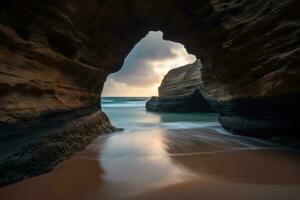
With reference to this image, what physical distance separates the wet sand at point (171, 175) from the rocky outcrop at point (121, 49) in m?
1.08

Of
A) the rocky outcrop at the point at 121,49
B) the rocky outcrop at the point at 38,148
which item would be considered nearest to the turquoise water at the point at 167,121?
the rocky outcrop at the point at 121,49

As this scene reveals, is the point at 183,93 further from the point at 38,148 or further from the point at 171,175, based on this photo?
the point at 38,148

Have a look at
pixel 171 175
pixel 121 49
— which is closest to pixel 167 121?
pixel 121 49

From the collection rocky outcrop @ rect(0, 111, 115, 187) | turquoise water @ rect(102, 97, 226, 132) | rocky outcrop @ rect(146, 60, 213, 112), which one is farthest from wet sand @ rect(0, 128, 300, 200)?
rocky outcrop @ rect(146, 60, 213, 112)

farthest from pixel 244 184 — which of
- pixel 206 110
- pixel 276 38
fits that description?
pixel 206 110

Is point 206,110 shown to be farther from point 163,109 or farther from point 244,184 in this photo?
point 244,184

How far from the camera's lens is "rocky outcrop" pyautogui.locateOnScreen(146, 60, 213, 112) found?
75.2ft

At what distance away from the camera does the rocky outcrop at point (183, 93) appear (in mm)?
22906

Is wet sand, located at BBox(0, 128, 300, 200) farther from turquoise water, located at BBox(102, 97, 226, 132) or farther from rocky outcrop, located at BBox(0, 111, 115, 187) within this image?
turquoise water, located at BBox(102, 97, 226, 132)

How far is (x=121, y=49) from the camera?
9.51m

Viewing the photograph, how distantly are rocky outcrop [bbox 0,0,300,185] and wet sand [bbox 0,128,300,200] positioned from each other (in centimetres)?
108

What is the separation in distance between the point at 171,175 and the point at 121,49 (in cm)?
701

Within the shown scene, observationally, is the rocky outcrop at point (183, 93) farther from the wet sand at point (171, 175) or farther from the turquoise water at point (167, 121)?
the wet sand at point (171, 175)

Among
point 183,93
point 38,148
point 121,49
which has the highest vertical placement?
point 121,49
